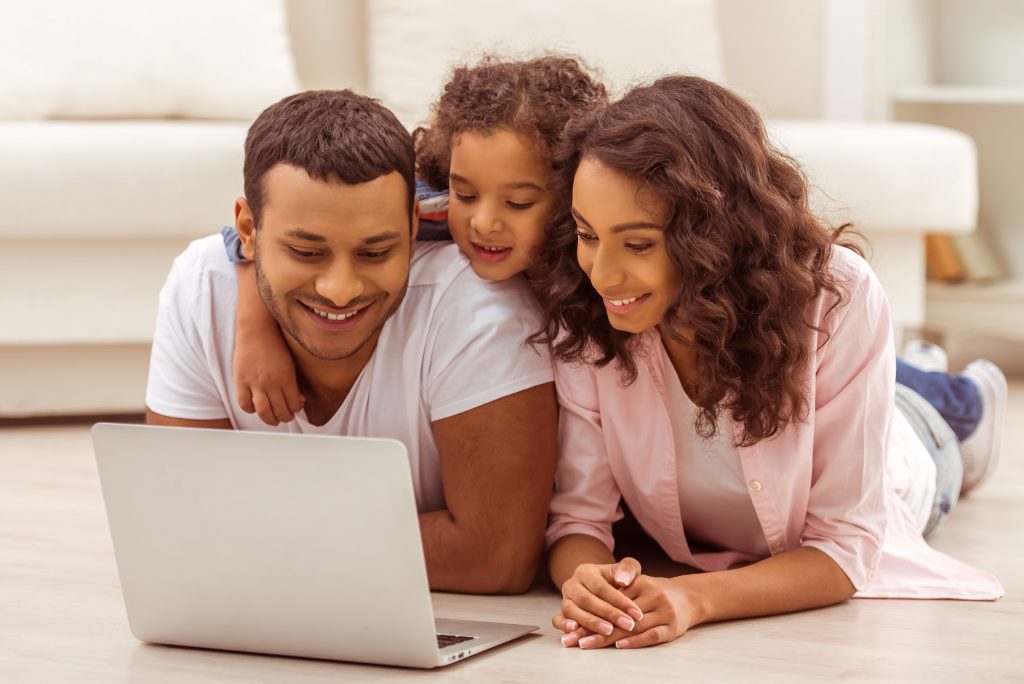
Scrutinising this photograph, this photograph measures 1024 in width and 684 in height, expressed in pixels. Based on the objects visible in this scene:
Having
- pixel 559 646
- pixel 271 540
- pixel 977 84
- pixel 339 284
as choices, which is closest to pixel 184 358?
pixel 339 284

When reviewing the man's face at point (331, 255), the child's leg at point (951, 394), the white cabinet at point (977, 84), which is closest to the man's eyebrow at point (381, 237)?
the man's face at point (331, 255)

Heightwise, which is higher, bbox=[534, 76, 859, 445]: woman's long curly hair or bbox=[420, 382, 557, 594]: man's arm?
bbox=[534, 76, 859, 445]: woman's long curly hair

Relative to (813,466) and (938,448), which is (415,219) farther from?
(938,448)

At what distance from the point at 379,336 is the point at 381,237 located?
0.53 ft

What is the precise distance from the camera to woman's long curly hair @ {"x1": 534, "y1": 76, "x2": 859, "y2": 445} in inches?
53.8

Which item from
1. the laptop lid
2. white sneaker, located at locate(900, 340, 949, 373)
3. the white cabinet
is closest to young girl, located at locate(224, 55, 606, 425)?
the laptop lid

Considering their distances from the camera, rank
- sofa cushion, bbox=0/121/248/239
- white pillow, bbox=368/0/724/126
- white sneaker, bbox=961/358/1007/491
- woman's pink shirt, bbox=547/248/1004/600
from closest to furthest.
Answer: woman's pink shirt, bbox=547/248/1004/600, white sneaker, bbox=961/358/1007/491, sofa cushion, bbox=0/121/248/239, white pillow, bbox=368/0/724/126

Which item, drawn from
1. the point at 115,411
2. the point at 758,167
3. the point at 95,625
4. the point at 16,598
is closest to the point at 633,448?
the point at 758,167

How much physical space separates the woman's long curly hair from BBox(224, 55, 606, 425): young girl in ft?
0.28

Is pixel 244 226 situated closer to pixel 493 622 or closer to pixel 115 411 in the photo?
pixel 493 622

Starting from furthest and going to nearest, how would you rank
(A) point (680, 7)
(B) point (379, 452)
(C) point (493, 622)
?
(A) point (680, 7), (C) point (493, 622), (B) point (379, 452)

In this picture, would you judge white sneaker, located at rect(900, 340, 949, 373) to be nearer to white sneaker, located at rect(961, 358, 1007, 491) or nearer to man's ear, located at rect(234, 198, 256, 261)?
white sneaker, located at rect(961, 358, 1007, 491)

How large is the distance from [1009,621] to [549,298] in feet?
2.03

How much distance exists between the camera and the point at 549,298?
1.53 meters
